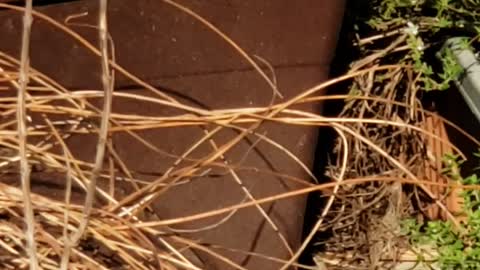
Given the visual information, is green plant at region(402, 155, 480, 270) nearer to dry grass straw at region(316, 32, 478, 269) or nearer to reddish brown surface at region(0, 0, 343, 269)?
dry grass straw at region(316, 32, 478, 269)

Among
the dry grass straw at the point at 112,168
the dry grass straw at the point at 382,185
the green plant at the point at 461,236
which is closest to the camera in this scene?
the dry grass straw at the point at 112,168

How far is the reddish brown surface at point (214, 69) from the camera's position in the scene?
1700 millimetres

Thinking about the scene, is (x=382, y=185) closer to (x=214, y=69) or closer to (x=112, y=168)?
(x=214, y=69)

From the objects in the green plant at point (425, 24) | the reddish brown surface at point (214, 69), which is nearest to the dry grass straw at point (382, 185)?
the green plant at point (425, 24)

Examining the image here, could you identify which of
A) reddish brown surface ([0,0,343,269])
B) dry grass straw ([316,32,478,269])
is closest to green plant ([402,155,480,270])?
dry grass straw ([316,32,478,269])

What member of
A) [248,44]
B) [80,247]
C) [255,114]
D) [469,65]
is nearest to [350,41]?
[469,65]

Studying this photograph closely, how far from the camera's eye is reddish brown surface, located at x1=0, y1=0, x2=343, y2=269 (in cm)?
170

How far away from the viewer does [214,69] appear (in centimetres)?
174

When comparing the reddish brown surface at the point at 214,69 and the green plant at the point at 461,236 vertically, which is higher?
the reddish brown surface at the point at 214,69

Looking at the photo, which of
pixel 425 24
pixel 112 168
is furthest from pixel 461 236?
pixel 112 168

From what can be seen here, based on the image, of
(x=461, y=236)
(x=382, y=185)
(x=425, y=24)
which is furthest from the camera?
(x=382, y=185)

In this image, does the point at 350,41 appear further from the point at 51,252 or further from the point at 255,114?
the point at 51,252

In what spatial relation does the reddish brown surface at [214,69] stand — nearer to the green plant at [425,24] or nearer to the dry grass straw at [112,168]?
the dry grass straw at [112,168]

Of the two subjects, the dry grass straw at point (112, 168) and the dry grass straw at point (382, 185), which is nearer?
the dry grass straw at point (112, 168)
